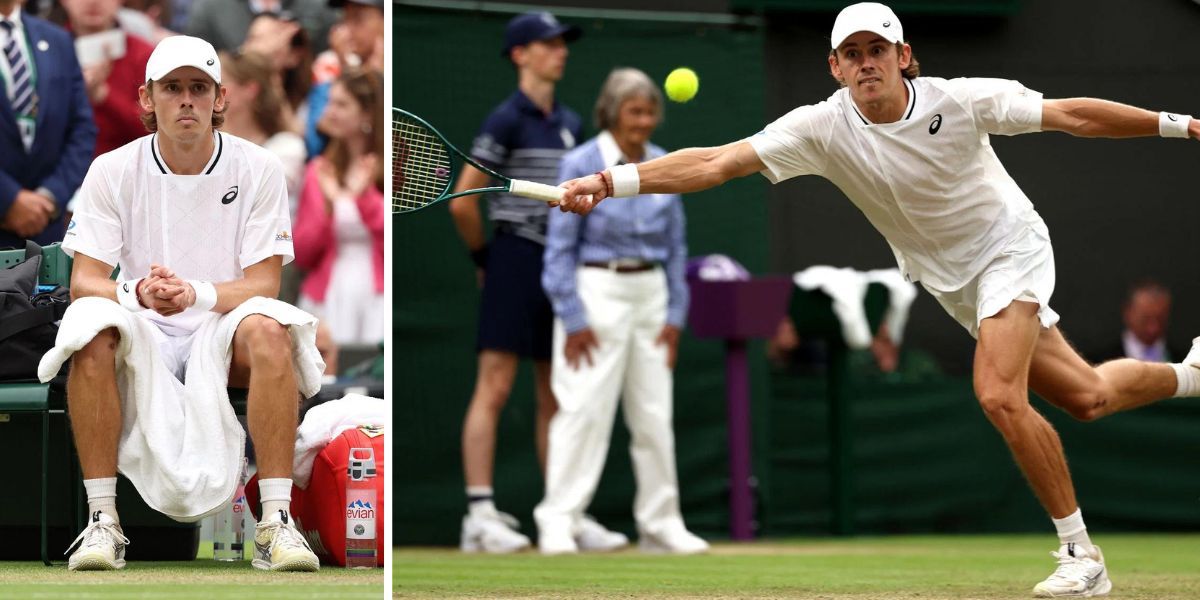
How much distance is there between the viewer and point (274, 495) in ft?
16.6

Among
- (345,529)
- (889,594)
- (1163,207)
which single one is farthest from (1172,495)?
(345,529)

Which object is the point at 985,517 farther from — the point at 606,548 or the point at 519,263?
the point at 519,263

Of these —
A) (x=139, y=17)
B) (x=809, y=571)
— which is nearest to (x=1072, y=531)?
(x=809, y=571)

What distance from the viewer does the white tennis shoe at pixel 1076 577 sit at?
5086mm

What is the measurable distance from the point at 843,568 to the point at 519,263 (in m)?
2.33

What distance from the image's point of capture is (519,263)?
8086 mm

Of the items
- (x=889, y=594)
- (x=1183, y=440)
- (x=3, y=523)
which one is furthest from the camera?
(x=1183, y=440)

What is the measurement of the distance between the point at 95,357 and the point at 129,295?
0.24 m

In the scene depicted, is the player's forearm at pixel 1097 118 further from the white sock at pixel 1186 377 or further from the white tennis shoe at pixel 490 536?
the white tennis shoe at pixel 490 536

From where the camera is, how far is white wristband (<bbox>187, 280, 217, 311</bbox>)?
5.22 m

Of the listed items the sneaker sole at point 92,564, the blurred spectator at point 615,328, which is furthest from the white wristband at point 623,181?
the blurred spectator at point 615,328

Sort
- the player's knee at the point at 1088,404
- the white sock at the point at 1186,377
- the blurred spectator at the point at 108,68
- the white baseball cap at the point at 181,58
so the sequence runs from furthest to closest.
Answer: the blurred spectator at the point at 108,68, the white sock at the point at 1186,377, the player's knee at the point at 1088,404, the white baseball cap at the point at 181,58

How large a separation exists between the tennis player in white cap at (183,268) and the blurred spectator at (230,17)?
4.21 meters

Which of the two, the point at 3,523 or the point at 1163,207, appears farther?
the point at 1163,207
